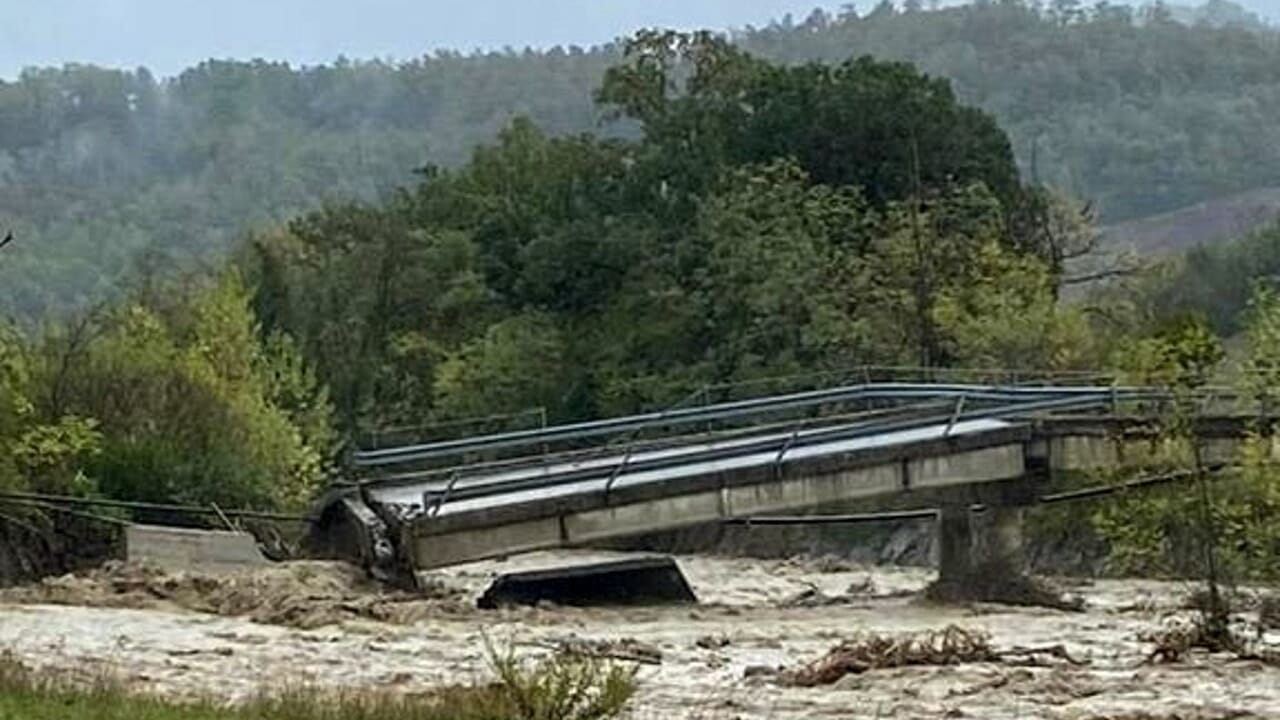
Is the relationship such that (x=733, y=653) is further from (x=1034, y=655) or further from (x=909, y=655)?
(x=1034, y=655)

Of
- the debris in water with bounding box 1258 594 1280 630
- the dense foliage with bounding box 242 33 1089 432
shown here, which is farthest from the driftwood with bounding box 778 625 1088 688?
the dense foliage with bounding box 242 33 1089 432

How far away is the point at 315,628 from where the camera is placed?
116 feet

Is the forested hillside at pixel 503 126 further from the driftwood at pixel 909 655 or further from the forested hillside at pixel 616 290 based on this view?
the driftwood at pixel 909 655

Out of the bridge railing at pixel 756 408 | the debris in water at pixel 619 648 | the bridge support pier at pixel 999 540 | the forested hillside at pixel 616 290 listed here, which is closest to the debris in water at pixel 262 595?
the debris in water at pixel 619 648

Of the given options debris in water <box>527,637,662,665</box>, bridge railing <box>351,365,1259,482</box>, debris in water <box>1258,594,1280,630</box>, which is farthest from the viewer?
bridge railing <box>351,365,1259,482</box>

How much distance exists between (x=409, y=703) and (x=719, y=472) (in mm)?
23400

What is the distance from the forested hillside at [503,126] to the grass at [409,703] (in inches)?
3409

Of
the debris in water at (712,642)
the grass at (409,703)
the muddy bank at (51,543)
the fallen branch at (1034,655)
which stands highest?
the grass at (409,703)

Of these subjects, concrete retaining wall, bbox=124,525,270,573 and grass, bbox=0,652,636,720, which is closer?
grass, bbox=0,652,636,720

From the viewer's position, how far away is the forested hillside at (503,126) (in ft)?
436

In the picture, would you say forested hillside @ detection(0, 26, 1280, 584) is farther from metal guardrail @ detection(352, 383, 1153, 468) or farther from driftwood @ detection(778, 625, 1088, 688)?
driftwood @ detection(778, 625, 1088, 688)

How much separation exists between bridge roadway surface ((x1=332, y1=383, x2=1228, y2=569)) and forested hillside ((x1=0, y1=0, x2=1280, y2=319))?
2317 inches

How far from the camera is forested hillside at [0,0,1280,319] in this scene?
436ft

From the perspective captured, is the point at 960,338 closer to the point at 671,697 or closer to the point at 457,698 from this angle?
the point at 671,697
